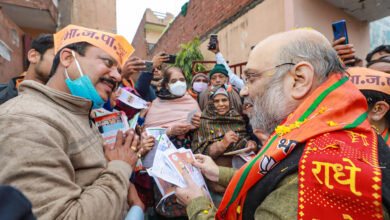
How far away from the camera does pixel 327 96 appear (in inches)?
38.9

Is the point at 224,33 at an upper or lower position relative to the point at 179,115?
upper

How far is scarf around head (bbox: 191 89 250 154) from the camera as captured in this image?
8.65ft

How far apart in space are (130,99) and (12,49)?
294cm

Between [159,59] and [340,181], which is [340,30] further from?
[159,59]

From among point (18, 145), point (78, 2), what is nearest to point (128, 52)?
point (18, 145)

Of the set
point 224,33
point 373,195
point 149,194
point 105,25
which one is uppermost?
point 105,25

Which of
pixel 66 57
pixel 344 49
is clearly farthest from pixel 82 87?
pixel 344 49

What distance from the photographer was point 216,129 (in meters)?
2.73

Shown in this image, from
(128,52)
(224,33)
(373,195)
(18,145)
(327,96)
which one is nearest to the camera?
(373,195)

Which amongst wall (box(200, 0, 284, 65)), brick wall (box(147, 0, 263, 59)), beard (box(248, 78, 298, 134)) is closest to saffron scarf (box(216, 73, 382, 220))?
beard (box(248, 78, 298, 134))

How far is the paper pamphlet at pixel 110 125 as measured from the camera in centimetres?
181

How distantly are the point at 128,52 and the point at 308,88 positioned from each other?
1578 millimetres

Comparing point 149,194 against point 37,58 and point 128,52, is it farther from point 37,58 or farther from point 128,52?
point 37,58

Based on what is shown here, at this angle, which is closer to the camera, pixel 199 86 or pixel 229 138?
pixel 229 138
